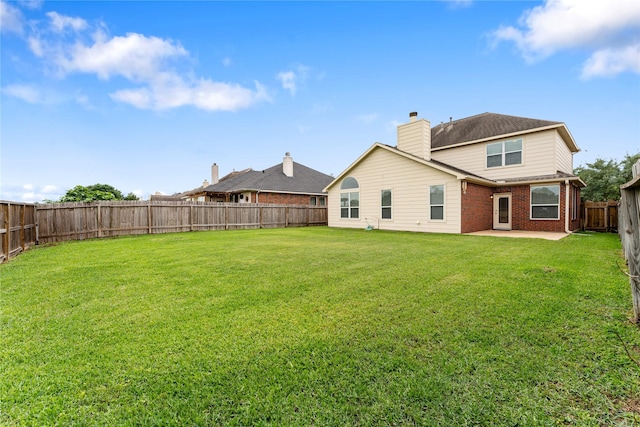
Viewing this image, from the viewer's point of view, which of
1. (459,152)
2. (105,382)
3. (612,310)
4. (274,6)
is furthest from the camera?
(459,152)

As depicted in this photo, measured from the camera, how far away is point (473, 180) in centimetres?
1284

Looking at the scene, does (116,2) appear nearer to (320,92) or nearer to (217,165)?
(320,92)

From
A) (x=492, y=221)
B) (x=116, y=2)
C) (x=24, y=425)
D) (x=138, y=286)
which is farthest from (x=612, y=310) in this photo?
(x=116, y=2)

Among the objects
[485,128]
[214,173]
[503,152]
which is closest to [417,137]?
[485,128]

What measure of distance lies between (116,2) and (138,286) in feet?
32.3

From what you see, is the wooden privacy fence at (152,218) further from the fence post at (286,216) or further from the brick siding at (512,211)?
the brick siding at (512,211)

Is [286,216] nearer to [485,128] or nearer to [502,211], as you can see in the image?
[502,211]

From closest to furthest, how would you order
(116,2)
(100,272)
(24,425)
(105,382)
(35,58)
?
(24,425)
(105,382)
(100,272)
(116,2)
(35,58)

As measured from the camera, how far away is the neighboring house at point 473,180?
12.9 meters

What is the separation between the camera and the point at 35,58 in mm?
9742

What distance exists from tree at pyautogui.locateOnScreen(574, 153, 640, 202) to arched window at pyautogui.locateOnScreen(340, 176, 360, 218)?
18.5 metres

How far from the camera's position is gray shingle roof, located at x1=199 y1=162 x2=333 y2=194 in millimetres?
22417

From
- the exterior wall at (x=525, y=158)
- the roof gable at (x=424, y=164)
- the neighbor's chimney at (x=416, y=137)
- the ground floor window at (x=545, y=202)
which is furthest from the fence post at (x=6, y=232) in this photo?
the ground floor window at (x=545, y=202)

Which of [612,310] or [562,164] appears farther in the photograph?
[562,164]
